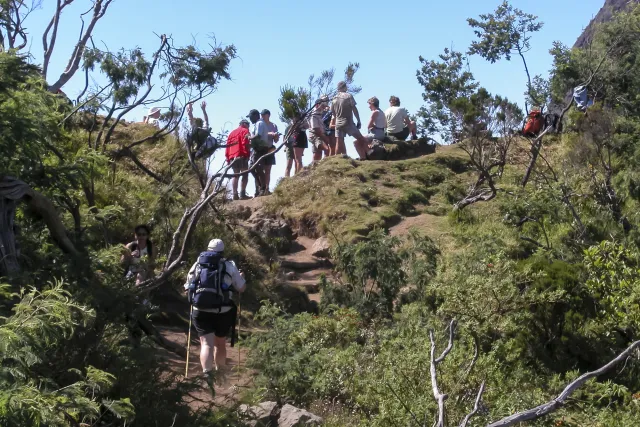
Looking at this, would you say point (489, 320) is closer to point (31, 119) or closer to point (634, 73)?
point (31, 119)

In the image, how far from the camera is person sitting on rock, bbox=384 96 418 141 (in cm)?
1881

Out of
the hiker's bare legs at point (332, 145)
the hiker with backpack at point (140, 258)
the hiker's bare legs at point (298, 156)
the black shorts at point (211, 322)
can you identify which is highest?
the hiker's bare legs at point (332, 145)

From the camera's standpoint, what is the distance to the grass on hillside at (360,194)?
16078mm

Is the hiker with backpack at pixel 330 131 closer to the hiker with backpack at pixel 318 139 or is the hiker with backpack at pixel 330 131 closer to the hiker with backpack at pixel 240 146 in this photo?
the hiker with backpack at pixel 318 139

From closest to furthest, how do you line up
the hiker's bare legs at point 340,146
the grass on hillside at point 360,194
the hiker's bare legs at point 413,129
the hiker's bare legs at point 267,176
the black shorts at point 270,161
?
the grass on hillside at point 360,194 → the black shorts at point 270,161 → the hiker's bare legs at point 267,176 → the hiker's bare legs at point 340,146 → the hiker's bare legs at point 413,129

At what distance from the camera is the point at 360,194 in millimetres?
16734

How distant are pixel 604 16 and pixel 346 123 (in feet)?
49.6

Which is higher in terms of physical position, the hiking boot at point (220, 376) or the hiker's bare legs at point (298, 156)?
the hiker's bare legs at point (298, 156)

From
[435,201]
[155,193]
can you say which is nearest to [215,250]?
[155,193]

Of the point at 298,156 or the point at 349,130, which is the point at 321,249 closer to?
the point at 349,130

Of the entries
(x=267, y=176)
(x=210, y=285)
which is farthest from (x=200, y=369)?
(x=267, y=176)

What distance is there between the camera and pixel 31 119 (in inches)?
289

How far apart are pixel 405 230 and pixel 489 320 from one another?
19.9 ft

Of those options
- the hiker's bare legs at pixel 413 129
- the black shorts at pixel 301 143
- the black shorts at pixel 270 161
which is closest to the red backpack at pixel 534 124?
the hiker's bare legs at pixel 413 129
